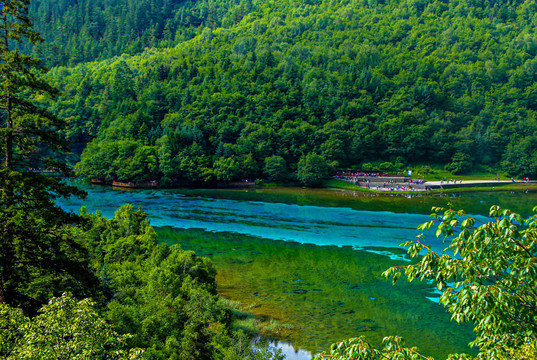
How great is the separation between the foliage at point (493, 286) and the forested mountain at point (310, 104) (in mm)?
79725

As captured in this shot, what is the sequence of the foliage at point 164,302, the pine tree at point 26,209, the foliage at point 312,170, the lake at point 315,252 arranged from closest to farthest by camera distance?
the pine tree at point 26,209 < the foliage at point 164,302 < the lake at point 315,252 < the foliage at point 312,170

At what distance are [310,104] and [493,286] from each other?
11253 centimetres

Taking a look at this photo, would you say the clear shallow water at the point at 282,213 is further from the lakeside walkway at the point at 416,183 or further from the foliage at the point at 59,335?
the foliage at the point at 59,335

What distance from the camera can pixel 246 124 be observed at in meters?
104

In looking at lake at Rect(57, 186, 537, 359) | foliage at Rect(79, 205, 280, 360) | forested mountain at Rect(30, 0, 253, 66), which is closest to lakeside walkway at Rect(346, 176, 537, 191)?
lake at Rect(57, 186, 537, 359)

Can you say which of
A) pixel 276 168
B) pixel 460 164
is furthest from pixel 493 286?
pixel 460 164

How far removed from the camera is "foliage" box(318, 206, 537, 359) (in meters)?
6.88

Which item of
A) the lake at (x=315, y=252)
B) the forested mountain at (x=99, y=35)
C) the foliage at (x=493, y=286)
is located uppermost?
the forested mountain at (x=99, y=35)

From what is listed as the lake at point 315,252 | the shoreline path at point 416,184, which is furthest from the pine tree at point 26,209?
the shoreline path at point 416,184

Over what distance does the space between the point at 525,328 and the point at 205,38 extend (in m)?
178

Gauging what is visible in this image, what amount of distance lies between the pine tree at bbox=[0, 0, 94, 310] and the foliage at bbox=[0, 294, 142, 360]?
525 cm

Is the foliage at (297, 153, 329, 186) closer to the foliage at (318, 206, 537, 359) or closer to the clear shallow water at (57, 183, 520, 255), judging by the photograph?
the clear shallow water at (57, 183, 520, 255)

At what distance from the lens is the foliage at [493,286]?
6875 millimetres

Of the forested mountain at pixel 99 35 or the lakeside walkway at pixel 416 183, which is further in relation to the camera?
the forested mountain at pixel 99 35
